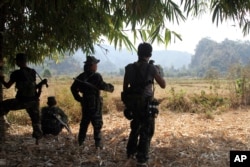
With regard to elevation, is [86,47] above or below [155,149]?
above

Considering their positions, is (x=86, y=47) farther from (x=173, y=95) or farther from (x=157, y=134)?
(x=173, y=95)

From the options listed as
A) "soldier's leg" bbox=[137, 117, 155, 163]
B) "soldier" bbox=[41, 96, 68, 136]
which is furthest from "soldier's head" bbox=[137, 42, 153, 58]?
"soldier" bbox=[41, 96, 68, 136]

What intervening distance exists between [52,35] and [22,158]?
2.37m

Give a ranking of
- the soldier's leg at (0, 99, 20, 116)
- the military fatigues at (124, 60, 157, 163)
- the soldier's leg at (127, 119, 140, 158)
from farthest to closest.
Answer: the soldier's leg at (0, 99, 20, 116) → the soldier's leg at (127, 119, 140, 158) → the military fatigues at (124, 60, 157, 163)

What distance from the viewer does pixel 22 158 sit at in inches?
217

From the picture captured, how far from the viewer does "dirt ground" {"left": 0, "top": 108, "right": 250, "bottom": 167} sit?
5.46m

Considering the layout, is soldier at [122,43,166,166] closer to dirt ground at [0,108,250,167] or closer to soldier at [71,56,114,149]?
dirt ground at [0,108,250,167]

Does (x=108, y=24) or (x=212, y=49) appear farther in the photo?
(x=212, y=49)

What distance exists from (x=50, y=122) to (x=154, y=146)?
75.5 inches

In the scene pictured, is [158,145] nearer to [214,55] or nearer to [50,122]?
[50,122]

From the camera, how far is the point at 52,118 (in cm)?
672

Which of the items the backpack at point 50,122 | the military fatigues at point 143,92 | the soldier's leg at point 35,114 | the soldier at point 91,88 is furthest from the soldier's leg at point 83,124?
the military fatigues at point 143,92

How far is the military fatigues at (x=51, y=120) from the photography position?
6723 mm

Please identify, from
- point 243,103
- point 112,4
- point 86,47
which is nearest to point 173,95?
A: point 243,103
